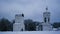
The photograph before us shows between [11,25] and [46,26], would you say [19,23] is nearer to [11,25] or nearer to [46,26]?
[11,25]

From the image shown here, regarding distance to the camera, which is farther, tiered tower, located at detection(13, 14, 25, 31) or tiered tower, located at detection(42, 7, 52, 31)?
tiered tower, located at detection(42, 7, 52, 31)

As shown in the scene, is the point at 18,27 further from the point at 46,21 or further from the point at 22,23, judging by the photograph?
the point at 46,21

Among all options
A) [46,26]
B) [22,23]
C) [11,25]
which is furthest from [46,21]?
[11,25]

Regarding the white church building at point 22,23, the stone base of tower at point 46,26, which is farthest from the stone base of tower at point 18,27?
the stone base of tower at point 46,26

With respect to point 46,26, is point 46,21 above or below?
above

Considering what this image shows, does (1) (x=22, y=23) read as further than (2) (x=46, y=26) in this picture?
No

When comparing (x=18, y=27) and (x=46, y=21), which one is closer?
(x=18, y=27)

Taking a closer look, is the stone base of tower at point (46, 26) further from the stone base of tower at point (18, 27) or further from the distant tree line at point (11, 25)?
the stone base of tower at point (18, 27)

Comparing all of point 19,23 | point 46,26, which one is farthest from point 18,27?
point 46,26

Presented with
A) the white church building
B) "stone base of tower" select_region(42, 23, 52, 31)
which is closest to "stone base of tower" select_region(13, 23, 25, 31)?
the white church building

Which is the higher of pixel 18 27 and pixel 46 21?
pixel 46 21

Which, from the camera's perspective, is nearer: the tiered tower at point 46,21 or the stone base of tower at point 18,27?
the stone base of tower at point 18,27

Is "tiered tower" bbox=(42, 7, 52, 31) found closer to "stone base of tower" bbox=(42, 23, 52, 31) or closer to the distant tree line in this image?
"stone base of tower" bbox=(42, 23, 52, 31)

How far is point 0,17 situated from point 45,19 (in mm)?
1028
